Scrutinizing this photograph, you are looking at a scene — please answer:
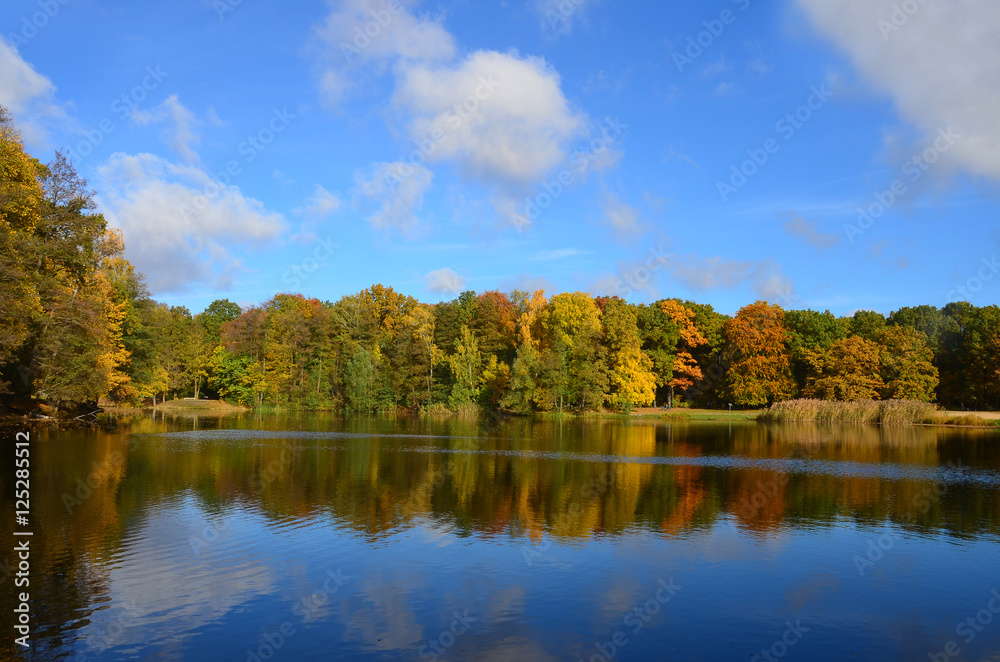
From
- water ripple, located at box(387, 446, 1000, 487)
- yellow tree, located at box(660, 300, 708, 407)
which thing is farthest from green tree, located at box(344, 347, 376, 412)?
water ripple, located at box(387, 446, 1000, 487)

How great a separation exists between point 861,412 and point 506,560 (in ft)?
193

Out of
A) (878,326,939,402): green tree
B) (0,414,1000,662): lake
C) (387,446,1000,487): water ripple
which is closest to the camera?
(0,414,1000,662): lake

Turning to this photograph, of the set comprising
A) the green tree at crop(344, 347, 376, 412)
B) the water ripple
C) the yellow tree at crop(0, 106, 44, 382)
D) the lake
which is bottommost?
the water ripple

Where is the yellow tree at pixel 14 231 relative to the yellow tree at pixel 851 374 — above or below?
above

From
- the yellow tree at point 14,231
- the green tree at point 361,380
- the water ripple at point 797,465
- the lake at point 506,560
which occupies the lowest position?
the water ripple at point 797,465

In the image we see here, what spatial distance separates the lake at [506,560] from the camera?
35.0 ft

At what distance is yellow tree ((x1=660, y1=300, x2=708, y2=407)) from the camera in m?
81.8

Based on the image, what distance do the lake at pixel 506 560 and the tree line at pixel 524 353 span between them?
34.2 m

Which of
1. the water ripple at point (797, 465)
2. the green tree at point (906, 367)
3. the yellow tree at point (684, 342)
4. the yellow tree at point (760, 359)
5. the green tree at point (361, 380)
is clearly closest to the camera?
the water ripple at point (797, 465)

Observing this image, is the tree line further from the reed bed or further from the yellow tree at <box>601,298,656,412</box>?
the reed bed

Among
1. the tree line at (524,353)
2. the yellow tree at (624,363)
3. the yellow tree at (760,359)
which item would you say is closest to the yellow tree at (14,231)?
the tree line at (524,353)

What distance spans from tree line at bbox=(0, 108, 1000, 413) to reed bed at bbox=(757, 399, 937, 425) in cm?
528

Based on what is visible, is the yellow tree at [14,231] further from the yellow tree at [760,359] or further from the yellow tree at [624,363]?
the yellow tree at [760,359]

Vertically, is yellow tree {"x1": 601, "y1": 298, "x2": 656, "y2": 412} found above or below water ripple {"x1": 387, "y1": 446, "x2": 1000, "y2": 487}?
above
